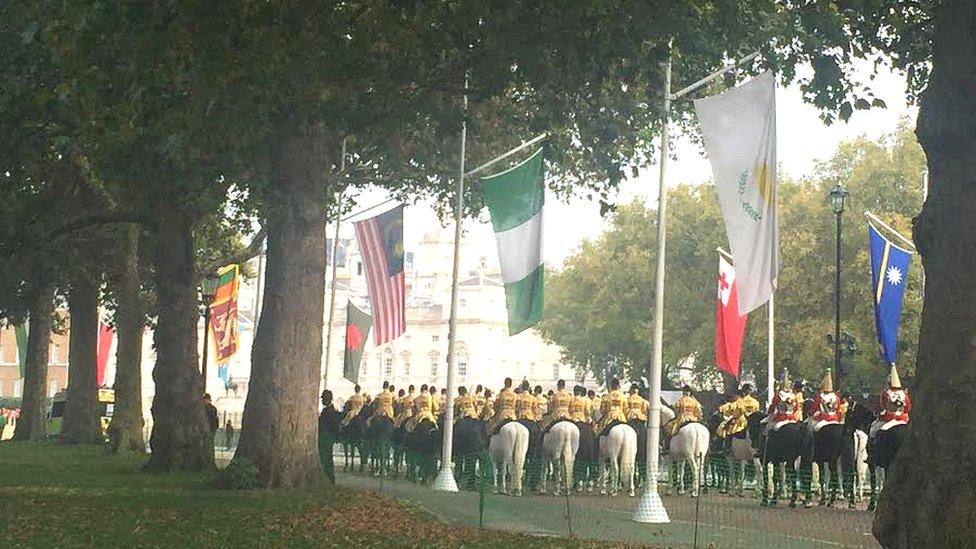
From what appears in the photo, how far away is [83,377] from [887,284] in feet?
94.0

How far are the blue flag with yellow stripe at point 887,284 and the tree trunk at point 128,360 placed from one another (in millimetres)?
19994

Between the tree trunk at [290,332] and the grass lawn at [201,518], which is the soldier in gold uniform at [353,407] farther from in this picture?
the tree trunk at [290,332]

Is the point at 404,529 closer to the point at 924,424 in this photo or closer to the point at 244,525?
the point at 244,525

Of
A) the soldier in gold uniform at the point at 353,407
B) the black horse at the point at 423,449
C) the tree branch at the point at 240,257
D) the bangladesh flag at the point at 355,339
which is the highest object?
the tree branch at the point at 240,257

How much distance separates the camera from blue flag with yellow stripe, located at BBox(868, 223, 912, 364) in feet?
96.0

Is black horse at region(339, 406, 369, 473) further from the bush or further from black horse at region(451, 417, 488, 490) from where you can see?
the bush

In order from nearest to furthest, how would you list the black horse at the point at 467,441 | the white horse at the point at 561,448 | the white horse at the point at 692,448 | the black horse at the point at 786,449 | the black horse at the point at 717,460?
the black horse at the point at 786,449 → the white horse at the point at 692,448 → the white horse at the point at 561,448 → the black horse at the point at 717,460 → the black horse at the point at 467,441

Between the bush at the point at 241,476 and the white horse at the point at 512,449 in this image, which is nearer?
the bush at the point at 241,476

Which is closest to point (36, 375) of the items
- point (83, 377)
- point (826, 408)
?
point (83, 377)

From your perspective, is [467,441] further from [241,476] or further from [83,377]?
[83,377]

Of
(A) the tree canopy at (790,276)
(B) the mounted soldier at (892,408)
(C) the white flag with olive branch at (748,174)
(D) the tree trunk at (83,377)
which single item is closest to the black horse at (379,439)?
(B) the mounted soldier at (892,408)

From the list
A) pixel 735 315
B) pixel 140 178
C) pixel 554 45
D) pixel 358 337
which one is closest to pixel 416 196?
pixel 358 337

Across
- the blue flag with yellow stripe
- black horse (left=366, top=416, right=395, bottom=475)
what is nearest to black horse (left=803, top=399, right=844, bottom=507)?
the blue flag with yellow stripe

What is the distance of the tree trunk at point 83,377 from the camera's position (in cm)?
4859
